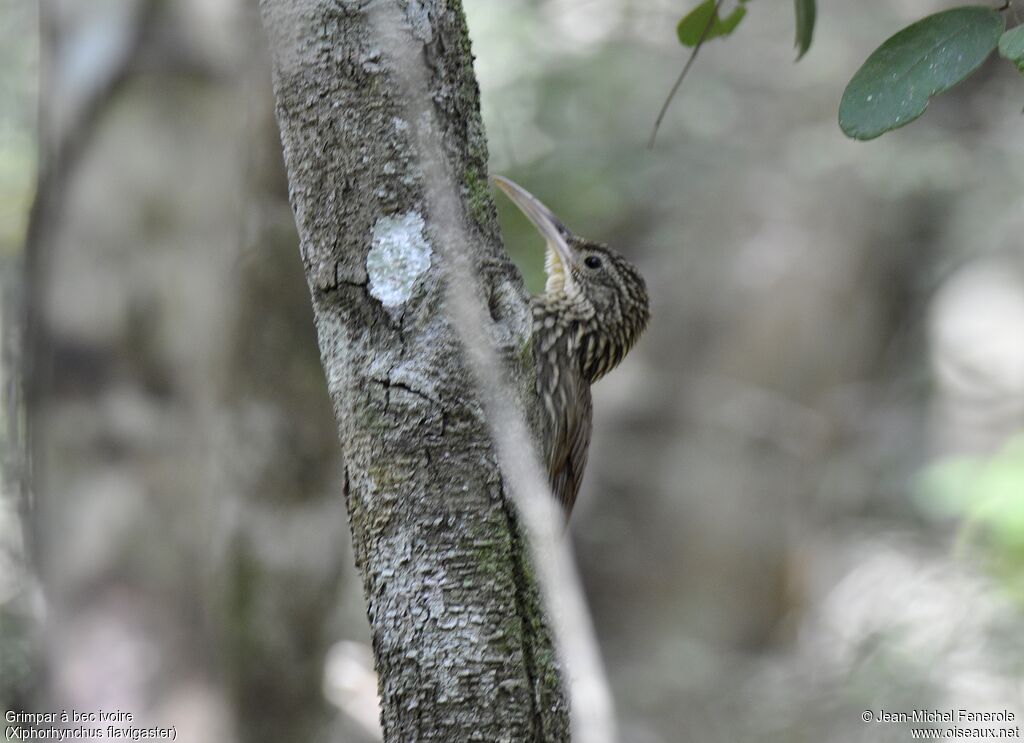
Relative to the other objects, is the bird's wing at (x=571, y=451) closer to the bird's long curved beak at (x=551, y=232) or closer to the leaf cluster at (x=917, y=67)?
the bird's long curved beak at (x=551, y=232)

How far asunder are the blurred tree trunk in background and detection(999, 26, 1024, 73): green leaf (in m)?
3.04

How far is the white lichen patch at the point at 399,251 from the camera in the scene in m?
1.60

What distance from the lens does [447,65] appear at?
1.66 m

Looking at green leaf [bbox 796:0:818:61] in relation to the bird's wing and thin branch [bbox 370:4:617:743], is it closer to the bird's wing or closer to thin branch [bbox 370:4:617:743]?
thin branch [bbox 370:4:617:743]

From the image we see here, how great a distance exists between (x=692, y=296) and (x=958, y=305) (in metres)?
2.17

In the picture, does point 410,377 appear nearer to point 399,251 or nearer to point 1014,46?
point 399,251

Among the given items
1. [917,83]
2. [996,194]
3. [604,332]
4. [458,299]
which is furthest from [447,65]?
[996,194]

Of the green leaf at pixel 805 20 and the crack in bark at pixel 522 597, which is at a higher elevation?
the green leaf at pixel 805 20

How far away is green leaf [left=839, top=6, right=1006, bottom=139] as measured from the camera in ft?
5.30

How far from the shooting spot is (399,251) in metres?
1.60

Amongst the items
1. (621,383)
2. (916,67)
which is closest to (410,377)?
(916,67)

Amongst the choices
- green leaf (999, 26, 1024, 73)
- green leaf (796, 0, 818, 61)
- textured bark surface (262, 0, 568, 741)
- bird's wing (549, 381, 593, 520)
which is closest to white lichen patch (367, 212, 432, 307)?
textured bark surface (262, 0, 568, 741)

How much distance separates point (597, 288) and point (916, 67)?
2.25m

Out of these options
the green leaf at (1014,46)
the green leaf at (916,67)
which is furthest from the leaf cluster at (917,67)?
the green leaf at (1014,46)
